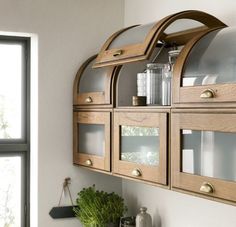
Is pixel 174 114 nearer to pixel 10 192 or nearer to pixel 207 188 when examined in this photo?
pixel 207 188

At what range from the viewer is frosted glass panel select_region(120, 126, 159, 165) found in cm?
235

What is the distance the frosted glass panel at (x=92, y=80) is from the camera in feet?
9.34

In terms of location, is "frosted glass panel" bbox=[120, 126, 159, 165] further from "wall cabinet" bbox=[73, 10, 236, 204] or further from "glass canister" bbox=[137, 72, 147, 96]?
"glass canister" bbox=[137, 72, 147, 96]

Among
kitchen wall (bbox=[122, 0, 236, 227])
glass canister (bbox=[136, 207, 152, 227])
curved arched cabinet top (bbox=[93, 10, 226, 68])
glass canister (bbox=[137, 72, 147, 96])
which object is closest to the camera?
curved arched cabinet top (bbox=[93, 10, 226, 68])

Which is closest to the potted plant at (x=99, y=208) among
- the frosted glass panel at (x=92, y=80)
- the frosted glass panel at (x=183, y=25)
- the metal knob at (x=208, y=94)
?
the frosted glass panel at (x=92, y=80)

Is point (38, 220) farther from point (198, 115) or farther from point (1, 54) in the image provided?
point (198, 115)

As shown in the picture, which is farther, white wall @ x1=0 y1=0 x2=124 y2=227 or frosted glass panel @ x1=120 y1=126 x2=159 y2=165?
white wall @ x1=0 y1=0 x2=124 y2=227

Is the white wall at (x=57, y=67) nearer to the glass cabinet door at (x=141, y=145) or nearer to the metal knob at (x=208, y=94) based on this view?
the glass cabinet door at (x=141, y=145)

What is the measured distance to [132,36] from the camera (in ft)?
7.97

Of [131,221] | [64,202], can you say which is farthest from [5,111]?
[131,221]

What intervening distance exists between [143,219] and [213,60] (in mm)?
1132

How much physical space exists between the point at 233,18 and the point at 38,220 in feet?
5.41

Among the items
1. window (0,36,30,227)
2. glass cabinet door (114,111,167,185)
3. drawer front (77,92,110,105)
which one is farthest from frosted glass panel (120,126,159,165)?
window (0,36,30,227)

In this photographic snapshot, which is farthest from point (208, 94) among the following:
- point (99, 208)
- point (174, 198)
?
point (99, 208)
